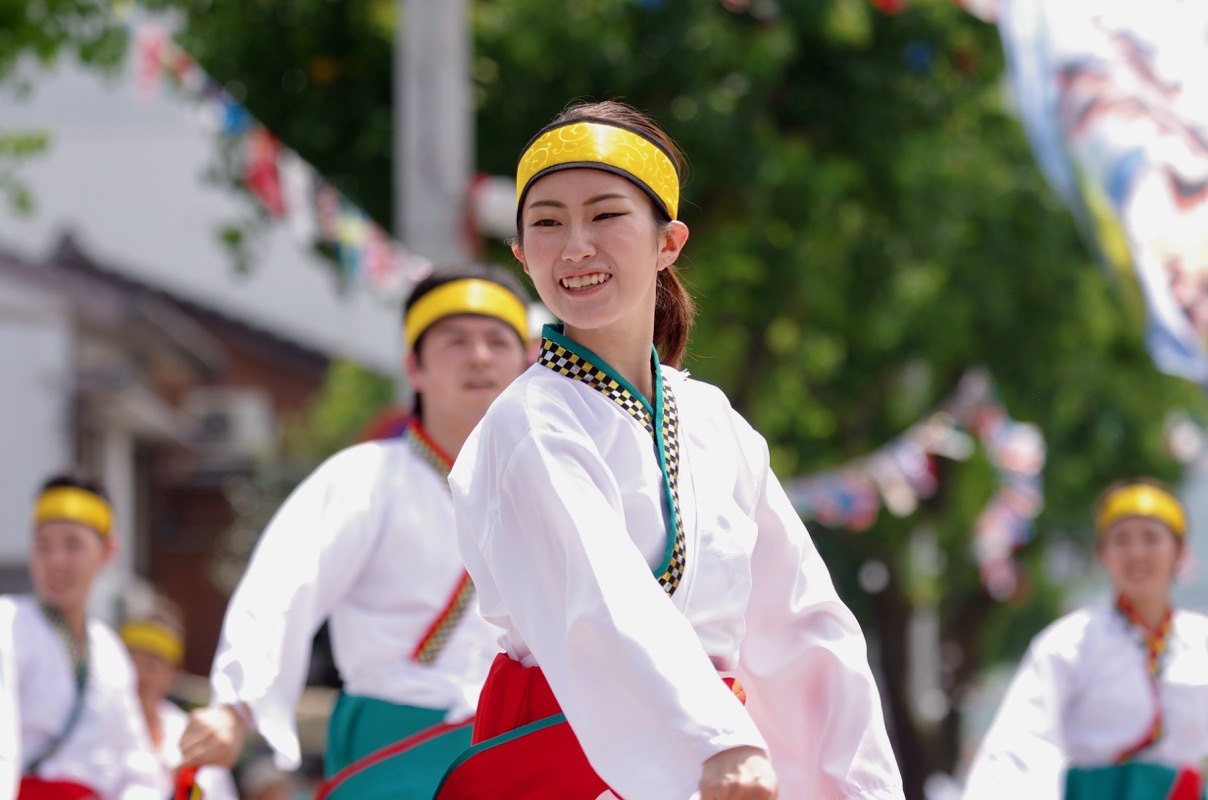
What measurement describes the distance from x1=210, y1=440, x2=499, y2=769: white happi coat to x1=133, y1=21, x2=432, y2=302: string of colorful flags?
233 inches

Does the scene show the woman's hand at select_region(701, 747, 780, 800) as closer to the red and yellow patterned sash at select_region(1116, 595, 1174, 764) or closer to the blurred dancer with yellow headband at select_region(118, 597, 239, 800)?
the red and yellow patterned sash at select_region(1116, 595, 1174, 764)

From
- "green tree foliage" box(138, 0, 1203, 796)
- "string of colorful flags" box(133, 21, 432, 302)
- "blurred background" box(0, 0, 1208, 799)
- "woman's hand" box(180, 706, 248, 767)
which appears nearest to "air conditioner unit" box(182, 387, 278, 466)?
"blurred background" box(0, 0, 1208, 799)

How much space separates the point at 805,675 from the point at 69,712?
339 centimetres

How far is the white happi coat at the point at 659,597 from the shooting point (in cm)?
265

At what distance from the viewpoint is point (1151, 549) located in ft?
19.7

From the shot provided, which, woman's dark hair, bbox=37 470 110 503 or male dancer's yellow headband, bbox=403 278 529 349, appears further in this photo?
woman's dark hair, bbox=37 470 110 503

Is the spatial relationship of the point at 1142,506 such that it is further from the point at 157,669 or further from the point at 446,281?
the point at 157,669

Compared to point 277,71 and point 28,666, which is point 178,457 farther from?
point 28,666

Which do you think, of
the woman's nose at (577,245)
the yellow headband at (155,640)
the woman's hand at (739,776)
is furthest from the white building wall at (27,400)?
the woman's hand at (739,776)

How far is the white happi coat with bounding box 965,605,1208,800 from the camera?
5691 millimetres

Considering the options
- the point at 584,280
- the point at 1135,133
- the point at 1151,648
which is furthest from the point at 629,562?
the point at 1135,133

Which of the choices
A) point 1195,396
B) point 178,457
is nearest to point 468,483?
point 1195,396

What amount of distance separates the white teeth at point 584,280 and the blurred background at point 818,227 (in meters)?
1.75

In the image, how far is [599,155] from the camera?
2934mm
